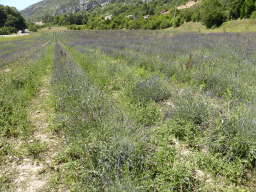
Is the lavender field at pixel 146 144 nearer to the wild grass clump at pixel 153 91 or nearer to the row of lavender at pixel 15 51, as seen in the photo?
the wild grass clump at pixel 153 91

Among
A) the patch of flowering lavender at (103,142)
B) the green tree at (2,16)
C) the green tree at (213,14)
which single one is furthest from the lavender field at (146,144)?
the green tree at (2,16)

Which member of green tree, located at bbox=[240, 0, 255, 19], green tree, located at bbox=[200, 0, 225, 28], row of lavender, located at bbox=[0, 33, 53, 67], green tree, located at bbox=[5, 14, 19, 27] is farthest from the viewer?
green tree, located at bbox=[5, 14, 19, 27]

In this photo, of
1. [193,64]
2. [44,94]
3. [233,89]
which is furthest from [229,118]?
[44,94]

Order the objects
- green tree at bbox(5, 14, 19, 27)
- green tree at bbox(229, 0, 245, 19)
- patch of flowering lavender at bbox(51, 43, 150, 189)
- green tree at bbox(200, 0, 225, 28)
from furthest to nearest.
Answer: green tree at bbox(5, 14, 19, 27) → green tree at bbox(200, 0, 225, 28) → green tree at bbox(229, 0, 245, 19) → patch of flowering lavender at bbox(51, 43, 150, 189)

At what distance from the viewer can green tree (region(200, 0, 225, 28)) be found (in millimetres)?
24406

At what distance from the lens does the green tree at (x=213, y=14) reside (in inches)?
961

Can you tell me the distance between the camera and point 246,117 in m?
2.20

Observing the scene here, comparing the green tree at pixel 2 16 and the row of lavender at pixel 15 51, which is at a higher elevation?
the green tree at pixel 2 16

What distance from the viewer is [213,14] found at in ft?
80.1

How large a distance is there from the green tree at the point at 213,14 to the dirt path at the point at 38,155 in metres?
29.5

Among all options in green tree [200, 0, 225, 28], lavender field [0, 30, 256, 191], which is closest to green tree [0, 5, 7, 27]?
green tree [200, 0, 225, 28]

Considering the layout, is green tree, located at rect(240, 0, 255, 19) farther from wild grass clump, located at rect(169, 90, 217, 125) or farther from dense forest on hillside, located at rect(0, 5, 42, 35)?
dense forest on hillside, located at rect(0, 5, 42, 35)

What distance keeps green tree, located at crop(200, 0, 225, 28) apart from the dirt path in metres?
29.5

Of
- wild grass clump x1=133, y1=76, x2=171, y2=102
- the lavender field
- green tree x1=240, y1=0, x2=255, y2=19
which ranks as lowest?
the lavender field
